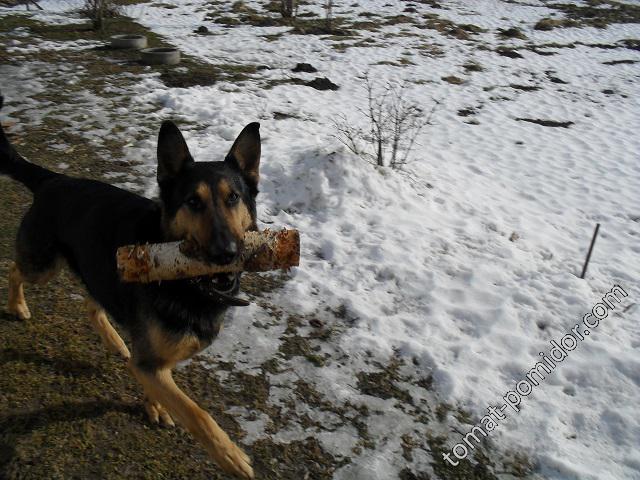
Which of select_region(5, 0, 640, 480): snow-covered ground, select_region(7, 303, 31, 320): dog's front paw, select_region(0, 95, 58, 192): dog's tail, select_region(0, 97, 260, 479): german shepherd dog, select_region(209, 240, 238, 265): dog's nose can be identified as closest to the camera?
select_region(209, 240, 238, 265): dog's nose

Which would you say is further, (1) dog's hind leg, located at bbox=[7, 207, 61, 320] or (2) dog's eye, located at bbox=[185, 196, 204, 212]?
(1) dog's hind leg, located at bbox=[7, 207, 61, 320]

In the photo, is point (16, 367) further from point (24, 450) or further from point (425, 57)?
point (425, 57)

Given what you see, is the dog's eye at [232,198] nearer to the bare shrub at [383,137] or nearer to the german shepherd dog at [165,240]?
the german shepherd dog at [165,240]

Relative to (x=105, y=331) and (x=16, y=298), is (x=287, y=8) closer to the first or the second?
(x=16, y=298)

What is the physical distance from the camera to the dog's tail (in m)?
3.88

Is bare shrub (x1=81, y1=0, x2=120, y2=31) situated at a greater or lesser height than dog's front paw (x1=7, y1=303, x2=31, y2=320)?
greater

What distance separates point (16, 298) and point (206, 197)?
91.7 inches

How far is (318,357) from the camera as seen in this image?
422cm

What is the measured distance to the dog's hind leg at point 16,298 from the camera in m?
4.01

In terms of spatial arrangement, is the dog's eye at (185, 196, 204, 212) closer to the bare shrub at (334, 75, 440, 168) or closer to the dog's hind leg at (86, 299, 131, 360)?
the dog's hind leg at (86, 299, 131, 360)

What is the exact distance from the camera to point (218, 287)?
3.19 meters

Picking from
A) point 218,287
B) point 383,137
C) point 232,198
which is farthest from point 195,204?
point 383,137

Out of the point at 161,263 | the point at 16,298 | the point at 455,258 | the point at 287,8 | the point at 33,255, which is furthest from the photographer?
the point at 287,8

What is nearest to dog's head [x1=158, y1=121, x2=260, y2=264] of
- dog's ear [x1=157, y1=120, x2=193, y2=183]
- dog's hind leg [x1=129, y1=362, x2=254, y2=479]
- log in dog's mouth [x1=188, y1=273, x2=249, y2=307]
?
dog's ear [x1=157, y1=120, x2=193, y2=183]
